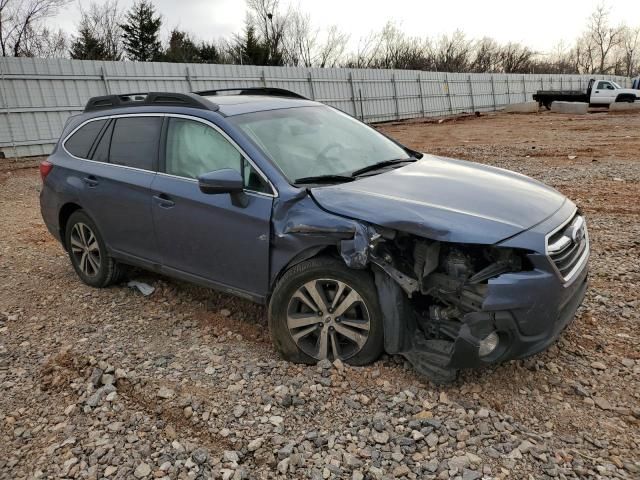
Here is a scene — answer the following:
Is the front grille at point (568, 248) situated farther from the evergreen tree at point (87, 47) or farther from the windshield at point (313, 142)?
the evergreen tree at point (87, 47)

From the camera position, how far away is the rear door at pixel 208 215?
348 cm

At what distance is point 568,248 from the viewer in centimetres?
306

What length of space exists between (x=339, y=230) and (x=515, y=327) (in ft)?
3.57

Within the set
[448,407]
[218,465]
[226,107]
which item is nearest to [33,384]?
[218,465]

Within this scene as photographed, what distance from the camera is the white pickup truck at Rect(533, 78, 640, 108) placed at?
95.2ft

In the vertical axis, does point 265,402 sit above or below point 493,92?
below

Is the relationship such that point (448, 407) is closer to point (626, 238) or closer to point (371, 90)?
point (626, 238)

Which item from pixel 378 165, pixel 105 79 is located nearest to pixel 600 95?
pixel 105 79

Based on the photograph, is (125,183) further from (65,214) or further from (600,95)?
(600,95)

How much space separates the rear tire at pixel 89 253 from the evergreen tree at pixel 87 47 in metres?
34.6

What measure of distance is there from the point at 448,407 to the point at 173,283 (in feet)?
9.95

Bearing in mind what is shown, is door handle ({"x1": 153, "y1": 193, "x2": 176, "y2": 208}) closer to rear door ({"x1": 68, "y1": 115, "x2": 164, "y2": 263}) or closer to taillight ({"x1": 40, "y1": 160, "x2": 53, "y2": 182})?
rear door ({"x1": 68, "y1": 115, "x2": 164, "y2": 263})

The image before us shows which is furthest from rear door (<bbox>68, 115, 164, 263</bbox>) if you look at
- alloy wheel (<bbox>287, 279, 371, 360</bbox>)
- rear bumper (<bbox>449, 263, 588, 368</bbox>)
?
rear bumper (<bbox>449, 263, 588, 368</bbox>)

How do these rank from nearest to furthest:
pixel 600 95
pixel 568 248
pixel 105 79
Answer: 1. pixel 568 248
2. pixel 105 79
3. pixel 600 95
